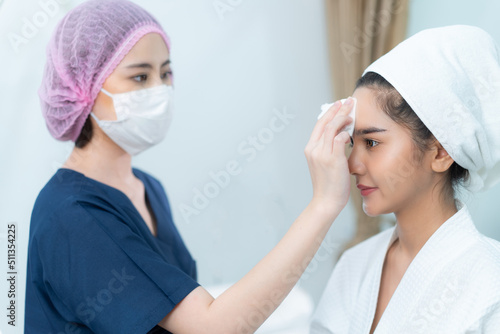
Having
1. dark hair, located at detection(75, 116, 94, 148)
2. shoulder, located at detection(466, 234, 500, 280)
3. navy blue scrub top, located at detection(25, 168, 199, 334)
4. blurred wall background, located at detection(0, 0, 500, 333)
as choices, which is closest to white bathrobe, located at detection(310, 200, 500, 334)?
shoulder, located at detection(466, 234, 500, 280)

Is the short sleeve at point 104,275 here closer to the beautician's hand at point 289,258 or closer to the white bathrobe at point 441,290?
the beautician's hand at point 289,258

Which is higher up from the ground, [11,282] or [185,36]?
[185,36]

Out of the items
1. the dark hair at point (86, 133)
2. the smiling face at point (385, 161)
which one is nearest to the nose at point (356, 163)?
the smiling face at point (385, 161)

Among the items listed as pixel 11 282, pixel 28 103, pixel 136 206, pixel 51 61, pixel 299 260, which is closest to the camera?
pixel 299 260

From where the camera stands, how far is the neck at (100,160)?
122 cm

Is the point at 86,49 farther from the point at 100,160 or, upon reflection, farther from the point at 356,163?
the point at 356,163

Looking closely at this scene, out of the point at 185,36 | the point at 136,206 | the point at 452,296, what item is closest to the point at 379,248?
the point at 452,296

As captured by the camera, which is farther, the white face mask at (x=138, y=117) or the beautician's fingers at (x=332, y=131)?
the white face mask at (x=138, y=117)

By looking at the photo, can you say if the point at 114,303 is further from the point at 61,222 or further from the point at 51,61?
the point at 51,61

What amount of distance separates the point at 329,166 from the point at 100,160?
62 centimetres

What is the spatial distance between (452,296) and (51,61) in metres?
1.07

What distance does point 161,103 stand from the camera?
1.27m

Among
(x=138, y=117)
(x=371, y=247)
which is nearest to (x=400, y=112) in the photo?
(x=371, y=247)

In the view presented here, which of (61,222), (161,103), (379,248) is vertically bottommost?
(379,248)
